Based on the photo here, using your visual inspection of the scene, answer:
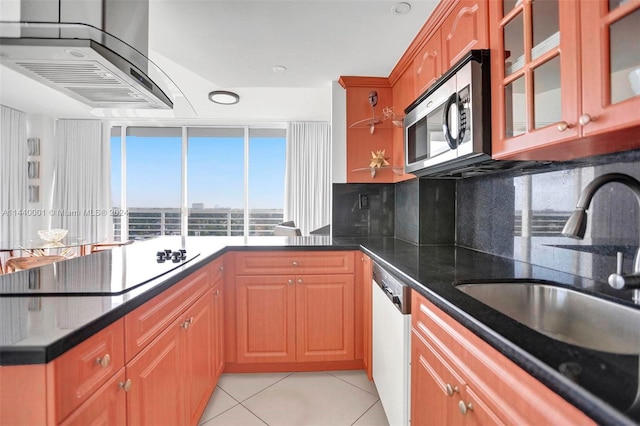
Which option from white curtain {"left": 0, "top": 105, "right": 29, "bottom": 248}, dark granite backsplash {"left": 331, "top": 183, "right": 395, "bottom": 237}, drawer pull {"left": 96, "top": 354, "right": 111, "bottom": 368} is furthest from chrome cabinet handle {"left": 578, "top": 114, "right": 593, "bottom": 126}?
white curtain {"left": 0, "top": 105, "right": 29, "bottom": 248}

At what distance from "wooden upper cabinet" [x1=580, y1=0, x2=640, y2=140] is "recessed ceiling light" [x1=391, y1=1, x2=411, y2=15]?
1.11 m

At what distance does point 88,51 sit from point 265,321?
1.72 metres

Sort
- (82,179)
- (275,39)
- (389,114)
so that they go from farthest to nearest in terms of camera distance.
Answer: (82,179)
(389,114)
(275,39)

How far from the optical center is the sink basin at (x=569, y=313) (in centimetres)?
88

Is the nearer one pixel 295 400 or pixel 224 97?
pixel 295 400

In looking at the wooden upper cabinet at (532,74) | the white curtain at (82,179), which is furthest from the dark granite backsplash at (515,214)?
the white curtain at (82,179)

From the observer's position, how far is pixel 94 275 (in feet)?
3.97

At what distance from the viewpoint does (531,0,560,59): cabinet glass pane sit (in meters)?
0.91

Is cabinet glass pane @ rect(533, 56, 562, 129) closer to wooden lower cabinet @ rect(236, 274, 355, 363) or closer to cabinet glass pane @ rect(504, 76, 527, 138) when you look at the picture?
cabinet glass pane @ rect(504, 76, 527, 138)

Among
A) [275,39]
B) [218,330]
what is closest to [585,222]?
[218,330]

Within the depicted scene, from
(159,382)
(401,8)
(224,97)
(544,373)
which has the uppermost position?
(224,97)

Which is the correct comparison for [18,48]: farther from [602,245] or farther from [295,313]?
[602,245]

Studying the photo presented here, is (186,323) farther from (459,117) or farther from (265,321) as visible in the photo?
(459,117)

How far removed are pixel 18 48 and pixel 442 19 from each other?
193 centimetres
